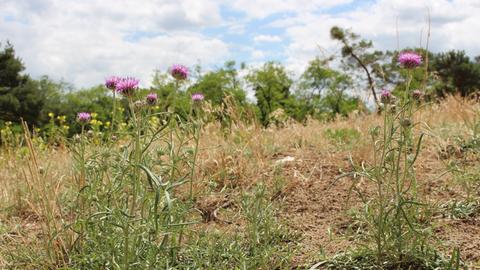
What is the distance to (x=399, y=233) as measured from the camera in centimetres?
206

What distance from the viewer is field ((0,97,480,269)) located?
2070mm

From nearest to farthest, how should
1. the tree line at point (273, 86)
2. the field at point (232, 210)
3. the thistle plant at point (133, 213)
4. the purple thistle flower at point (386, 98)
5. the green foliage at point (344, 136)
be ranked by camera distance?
the thistle plant at point (133, 213), the field at point (232, 210), the purple thistle flower at point (386, 98), the green foliage at point (344, 136), the tree line at point (273, 86)

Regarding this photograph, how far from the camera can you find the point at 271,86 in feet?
104

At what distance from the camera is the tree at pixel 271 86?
3127 cm

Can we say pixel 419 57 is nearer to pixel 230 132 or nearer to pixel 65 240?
pixel 65 240

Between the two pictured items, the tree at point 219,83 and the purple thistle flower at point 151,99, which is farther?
the tree at point 219,83

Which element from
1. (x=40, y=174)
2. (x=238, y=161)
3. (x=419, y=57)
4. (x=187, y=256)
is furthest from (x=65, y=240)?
(x=419, y=57)

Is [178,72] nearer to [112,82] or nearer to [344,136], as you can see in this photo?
[112,82]

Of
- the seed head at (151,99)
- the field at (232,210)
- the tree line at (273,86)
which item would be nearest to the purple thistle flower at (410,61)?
the field at (232,210)

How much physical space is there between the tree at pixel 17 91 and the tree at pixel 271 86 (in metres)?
12.1

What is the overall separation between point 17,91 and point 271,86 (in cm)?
1412

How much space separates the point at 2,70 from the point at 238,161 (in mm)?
27620

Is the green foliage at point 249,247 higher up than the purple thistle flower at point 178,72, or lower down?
lower down

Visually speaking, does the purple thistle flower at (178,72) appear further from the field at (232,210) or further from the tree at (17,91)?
the tree at (17,91)
